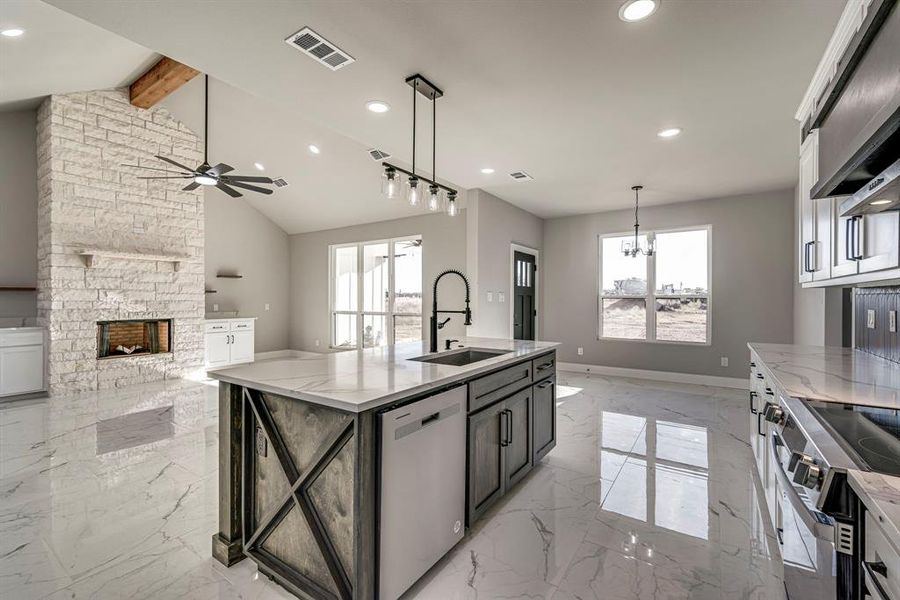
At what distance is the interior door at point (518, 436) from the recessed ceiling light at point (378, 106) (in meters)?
2.37

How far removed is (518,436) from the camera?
254 centimetres

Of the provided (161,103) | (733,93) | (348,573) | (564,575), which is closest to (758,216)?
(733,93)

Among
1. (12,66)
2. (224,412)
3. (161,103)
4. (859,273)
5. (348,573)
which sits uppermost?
(161,103)

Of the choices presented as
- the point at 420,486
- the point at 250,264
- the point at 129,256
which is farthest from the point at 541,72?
the point at 250,264

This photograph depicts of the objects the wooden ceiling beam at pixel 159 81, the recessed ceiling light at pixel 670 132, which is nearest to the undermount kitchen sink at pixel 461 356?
the recessed ceiling light at pixel 670 132

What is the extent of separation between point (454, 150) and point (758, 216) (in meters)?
4.36

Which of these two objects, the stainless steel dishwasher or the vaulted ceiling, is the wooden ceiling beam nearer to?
the vaulted ceiling

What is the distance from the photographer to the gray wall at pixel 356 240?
19.3 feet

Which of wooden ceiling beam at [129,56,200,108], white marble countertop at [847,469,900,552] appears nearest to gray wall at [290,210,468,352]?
wooden ceiling beam at [129,56,200,108]

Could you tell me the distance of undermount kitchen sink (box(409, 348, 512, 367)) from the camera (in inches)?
101

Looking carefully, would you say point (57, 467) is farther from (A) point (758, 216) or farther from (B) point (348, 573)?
(A) point (758, 216)

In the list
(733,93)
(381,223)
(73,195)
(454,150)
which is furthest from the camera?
(381,223)

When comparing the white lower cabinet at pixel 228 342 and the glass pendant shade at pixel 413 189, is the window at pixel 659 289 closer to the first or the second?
the glass pendant shade at pixel 413 189

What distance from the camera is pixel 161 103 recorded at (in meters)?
5.81
